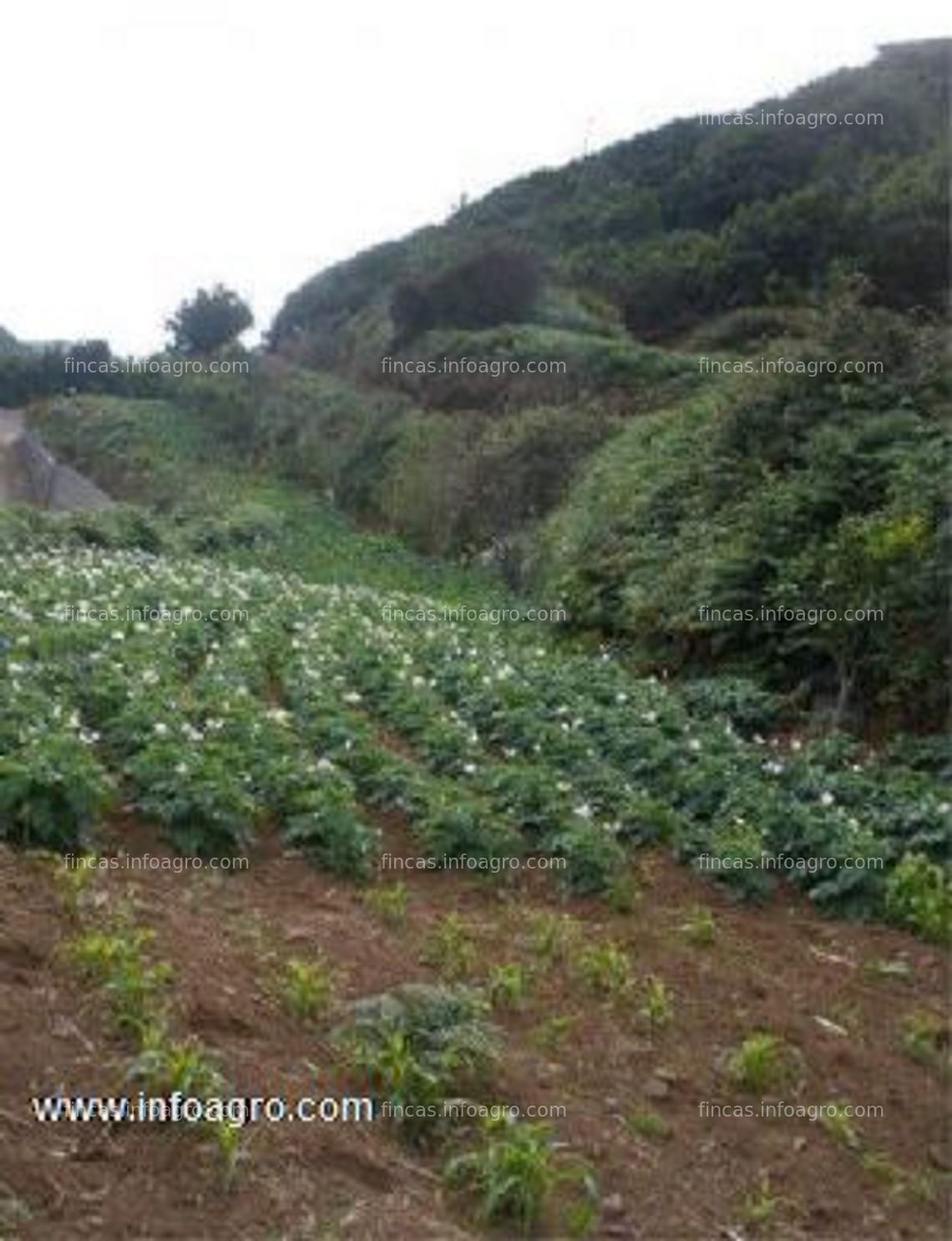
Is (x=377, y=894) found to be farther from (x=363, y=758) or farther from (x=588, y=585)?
(x=588, y=585)

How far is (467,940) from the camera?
6.64 metres

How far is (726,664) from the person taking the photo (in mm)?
12656

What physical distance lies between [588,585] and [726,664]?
3.46 meters

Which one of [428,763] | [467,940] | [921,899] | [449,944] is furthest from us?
[428,763]

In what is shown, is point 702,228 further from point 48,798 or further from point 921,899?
point 48,798

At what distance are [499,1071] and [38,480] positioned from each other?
35096 mm

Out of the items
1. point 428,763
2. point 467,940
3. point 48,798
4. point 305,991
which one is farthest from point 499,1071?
point 428,763

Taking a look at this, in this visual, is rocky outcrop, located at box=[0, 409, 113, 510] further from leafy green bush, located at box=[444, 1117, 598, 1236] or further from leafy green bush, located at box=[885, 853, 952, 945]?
leafy green bush, located at box=[444, 1117, 598, 1236]

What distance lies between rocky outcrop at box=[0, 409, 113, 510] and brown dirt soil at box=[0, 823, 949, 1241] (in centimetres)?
2742

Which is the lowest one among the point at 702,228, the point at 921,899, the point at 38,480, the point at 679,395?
the point at 921,899

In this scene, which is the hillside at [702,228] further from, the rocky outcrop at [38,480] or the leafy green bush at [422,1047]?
the leafy green bush at [422,1047]

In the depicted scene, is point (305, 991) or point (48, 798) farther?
point (48, 798)

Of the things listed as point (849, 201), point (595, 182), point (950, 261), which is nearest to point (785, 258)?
point (849, 201)

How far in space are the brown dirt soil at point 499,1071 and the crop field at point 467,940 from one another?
0.05ft
